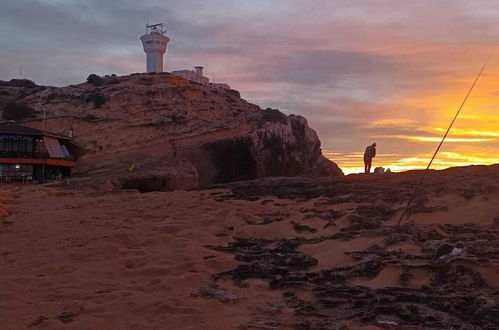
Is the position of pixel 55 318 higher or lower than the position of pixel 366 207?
lower

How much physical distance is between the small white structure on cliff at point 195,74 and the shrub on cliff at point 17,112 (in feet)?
63.0

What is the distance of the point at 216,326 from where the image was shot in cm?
434

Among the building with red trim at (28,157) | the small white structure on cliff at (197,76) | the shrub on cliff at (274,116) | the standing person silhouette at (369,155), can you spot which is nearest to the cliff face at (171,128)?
the shrub on cliff at (274,116)

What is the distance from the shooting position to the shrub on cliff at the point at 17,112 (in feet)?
138

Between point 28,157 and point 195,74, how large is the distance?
30.9 meters

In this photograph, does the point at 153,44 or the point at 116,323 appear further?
the point at 153,44

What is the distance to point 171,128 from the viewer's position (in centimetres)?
3984

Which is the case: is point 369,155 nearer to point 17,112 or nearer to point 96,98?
point 96,98

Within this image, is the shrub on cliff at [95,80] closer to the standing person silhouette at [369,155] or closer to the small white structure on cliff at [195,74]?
the small white structure on cliff at [195,74]

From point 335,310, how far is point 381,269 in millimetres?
1262

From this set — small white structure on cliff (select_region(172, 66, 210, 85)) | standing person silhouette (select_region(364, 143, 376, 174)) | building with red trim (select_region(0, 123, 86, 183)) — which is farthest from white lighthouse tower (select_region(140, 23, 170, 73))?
standing person silhouette (select_region(364, 143, 376, 174))

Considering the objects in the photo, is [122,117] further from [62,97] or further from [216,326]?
[216,326]

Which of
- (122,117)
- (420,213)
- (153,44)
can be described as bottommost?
(420,213)

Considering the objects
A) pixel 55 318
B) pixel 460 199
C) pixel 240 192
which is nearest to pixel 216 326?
pixel 55 318
